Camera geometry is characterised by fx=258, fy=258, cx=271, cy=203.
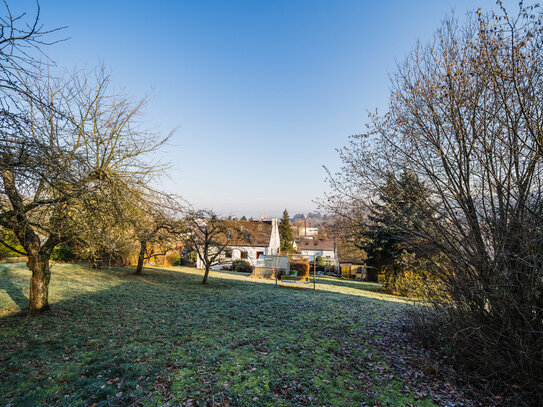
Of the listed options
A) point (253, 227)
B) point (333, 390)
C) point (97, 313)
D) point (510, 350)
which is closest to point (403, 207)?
point (510, 350)

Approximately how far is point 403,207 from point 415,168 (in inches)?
35.4

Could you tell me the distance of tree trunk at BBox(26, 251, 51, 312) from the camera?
21.7 feet

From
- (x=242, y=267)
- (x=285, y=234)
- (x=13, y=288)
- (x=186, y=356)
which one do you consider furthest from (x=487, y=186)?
(x=285, y=234)

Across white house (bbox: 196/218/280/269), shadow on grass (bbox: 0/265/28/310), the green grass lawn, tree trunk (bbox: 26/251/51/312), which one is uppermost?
white house (bbox: 196/218/280/269)

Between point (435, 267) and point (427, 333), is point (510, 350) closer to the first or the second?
point (435, 267)

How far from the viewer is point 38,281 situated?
6.80m

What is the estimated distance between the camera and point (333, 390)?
3.88m

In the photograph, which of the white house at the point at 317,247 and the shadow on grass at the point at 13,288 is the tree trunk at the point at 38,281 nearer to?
the shadow on grass at the point at 13,288

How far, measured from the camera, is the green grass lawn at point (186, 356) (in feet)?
11.8

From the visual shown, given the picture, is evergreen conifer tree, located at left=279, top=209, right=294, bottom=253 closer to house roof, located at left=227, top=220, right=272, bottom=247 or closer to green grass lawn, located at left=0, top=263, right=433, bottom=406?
house roof, located at left=227, top=220, right=272, bottom=247

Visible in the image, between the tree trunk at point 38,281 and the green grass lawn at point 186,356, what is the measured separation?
37 cm

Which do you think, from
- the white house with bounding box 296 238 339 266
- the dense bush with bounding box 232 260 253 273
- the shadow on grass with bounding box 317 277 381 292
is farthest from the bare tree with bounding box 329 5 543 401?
the white house with bounding box 296 238 339 266

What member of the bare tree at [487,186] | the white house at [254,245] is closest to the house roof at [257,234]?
the white house at [254,245]

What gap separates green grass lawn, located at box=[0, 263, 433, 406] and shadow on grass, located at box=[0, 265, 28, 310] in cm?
5
